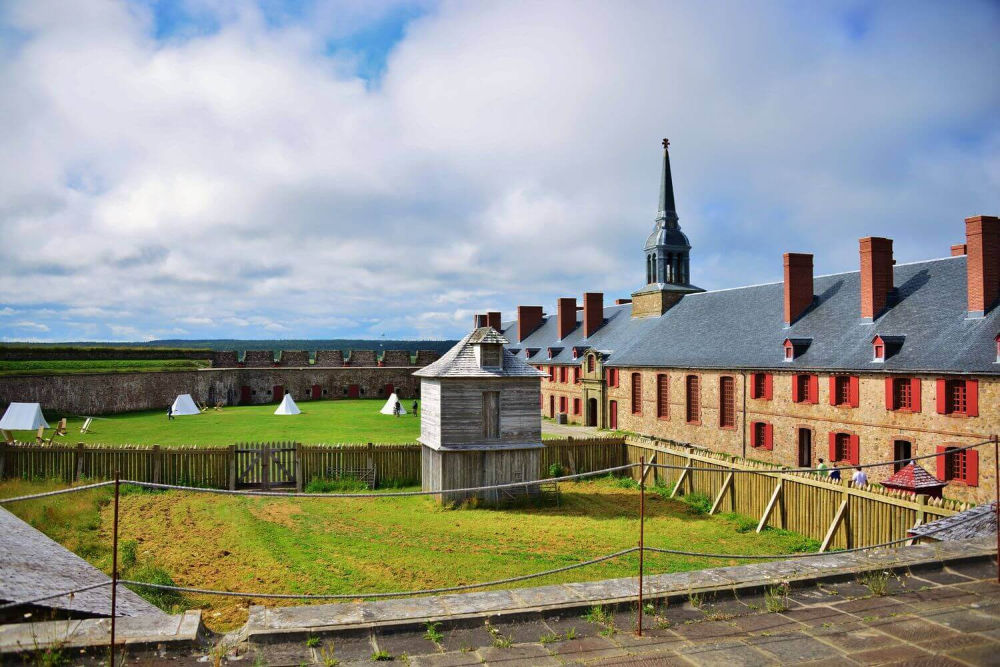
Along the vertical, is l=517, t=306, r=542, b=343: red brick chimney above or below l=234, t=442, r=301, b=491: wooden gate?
above

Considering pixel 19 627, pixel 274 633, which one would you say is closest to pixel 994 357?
pixel 274 633

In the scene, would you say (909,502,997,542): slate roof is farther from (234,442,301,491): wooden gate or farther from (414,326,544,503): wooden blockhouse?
(234,442,301,491): wooden gate

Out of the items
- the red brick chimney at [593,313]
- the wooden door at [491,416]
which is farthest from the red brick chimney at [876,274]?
the red brick chimney at [593,313]

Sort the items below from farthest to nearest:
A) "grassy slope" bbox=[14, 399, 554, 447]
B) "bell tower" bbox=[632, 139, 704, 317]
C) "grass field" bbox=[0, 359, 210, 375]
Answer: "bell tower" bbox=[632, 139, 704, 317]
"grass field" bbox=[0, 359, 210, 375]
"grassy slope" bbox=[14, 399, 554, 447]

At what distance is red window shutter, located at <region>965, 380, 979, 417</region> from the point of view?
20797 mm

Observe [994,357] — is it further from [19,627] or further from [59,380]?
[59,380]

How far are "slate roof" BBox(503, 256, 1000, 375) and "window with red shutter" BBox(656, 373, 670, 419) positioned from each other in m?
0.78

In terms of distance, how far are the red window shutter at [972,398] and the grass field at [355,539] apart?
26.6 feet

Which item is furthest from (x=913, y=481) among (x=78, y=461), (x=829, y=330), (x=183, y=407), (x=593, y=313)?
(x=183, y=407)

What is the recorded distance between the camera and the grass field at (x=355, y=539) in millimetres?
13398

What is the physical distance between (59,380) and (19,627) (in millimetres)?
38556

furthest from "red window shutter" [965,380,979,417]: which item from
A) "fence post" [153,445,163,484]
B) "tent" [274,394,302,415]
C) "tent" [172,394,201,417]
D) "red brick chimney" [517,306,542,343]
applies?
"red brick chimney" [517,306,542,343]

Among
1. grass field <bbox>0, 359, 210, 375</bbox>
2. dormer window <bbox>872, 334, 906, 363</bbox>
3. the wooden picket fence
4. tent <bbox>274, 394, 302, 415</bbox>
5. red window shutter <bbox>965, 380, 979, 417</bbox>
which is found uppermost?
dormer window <bbox>872, 334, 906, 363</bbox>

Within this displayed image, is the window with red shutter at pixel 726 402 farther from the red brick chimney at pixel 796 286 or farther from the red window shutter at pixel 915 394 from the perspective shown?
the red window shutter at pixel 915 394
